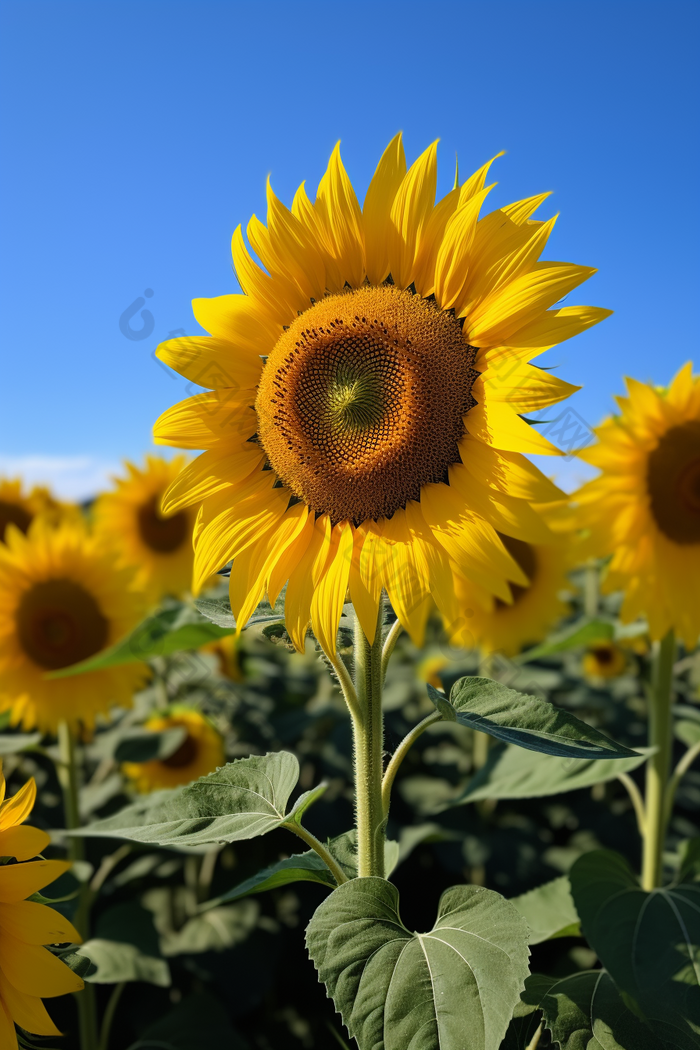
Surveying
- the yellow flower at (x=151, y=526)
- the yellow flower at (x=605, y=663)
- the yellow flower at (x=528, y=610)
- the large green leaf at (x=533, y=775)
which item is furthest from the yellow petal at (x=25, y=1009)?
the yellow flower at (x=605, y=663)

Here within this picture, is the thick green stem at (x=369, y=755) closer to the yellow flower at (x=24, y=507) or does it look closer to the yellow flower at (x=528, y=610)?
the yellow flower at (x=528, y=610)

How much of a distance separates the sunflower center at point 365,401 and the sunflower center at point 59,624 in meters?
2.30

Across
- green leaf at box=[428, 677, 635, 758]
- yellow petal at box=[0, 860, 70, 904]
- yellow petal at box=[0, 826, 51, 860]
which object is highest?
green leaf at box=[428, 677, 635, 758]

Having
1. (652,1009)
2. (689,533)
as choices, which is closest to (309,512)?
(652,1009)

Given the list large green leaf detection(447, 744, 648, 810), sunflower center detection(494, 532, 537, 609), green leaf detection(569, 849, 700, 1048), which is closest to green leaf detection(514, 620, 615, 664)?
large green leaf detection(447, 744, 648, 810)

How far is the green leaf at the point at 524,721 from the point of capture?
1.33 m

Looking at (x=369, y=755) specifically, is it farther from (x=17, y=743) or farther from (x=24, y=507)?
(x=24, y=507)

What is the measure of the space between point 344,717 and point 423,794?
21.8 inches

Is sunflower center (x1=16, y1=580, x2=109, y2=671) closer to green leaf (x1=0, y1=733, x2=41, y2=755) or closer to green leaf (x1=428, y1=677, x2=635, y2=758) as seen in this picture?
green leaf (x1=0, y1=733, x2=41, y2=755)

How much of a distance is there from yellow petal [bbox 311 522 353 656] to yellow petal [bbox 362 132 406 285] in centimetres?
61

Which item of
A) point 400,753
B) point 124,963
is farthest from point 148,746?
point 400,753

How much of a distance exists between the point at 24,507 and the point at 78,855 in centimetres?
272

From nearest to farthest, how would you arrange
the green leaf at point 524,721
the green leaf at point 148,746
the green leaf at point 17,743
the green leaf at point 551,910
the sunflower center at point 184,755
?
the green leaf at point 524,721 < the green leaf at point 551,910 < the green leaf at point 17,743 < the green leaf at point 148,746 < the sunflower center at point 184,755

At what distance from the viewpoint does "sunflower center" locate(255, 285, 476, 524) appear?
1533 millimetres
